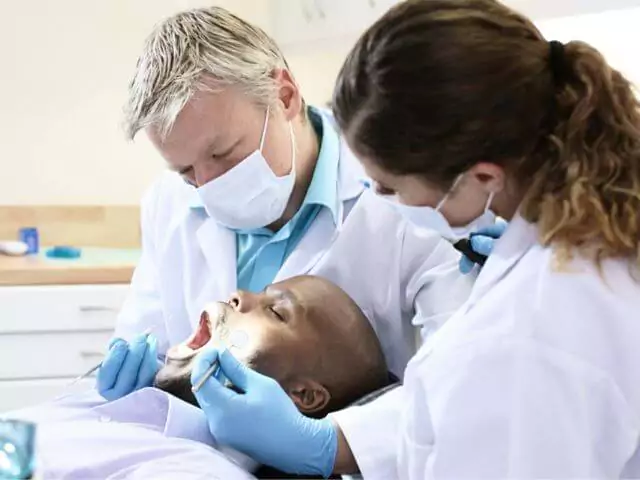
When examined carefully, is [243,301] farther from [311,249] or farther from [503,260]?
[503,260]

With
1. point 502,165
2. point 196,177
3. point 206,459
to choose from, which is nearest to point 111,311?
point 196,177

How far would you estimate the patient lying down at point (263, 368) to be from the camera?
1267 millimetres

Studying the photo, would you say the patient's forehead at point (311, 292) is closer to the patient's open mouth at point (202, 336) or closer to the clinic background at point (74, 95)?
the patient's open mouth at point (202, 336)

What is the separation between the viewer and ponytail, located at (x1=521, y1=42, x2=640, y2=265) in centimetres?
94

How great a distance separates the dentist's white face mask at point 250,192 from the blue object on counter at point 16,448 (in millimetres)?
814

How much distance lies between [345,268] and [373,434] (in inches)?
16.1

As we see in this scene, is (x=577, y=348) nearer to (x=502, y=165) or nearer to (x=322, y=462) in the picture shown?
(x=502, y=165)

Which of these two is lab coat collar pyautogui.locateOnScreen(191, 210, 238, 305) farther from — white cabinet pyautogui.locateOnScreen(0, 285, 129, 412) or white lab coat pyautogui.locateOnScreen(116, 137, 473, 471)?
white cabinet pyautogui.locateOnScreen(0, 285, 129, 412)

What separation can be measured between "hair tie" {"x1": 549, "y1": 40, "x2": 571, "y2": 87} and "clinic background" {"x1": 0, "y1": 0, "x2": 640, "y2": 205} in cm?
193

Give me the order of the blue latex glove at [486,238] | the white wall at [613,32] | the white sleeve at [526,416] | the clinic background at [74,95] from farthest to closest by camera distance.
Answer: the clinic background at [74,95] < the white wall at [613,32] < the blue latex glove at [486,238] < the white sleeve at [526,416]

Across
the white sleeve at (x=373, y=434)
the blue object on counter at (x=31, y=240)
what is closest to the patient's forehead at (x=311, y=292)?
the white sleeve at (x=373, y=434)

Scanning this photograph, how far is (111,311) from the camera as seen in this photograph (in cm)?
257

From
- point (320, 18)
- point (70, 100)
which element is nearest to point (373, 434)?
point (320, 18)

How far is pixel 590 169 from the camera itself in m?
0.97
